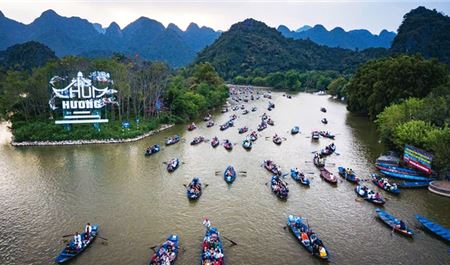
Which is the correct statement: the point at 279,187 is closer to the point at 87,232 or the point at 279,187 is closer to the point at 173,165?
the point at 173,165

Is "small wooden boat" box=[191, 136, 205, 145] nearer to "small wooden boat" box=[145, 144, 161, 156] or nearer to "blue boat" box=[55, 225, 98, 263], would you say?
"small wooden boat" box=[145, 144, 161, 156]

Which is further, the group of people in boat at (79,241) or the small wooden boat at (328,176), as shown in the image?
the small wooden boat at (328,176)

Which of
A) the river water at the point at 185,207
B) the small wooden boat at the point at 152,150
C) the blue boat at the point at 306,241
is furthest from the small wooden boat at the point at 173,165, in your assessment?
the blue boat at the point at 306,241

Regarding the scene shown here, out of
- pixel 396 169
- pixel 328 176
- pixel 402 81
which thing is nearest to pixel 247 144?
pixel 328 176

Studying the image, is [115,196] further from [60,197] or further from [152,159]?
[152,159]

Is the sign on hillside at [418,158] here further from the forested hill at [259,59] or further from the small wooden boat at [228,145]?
the forested hill at [259,59]

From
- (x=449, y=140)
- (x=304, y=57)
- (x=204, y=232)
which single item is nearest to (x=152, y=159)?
(x=204, y=232)
